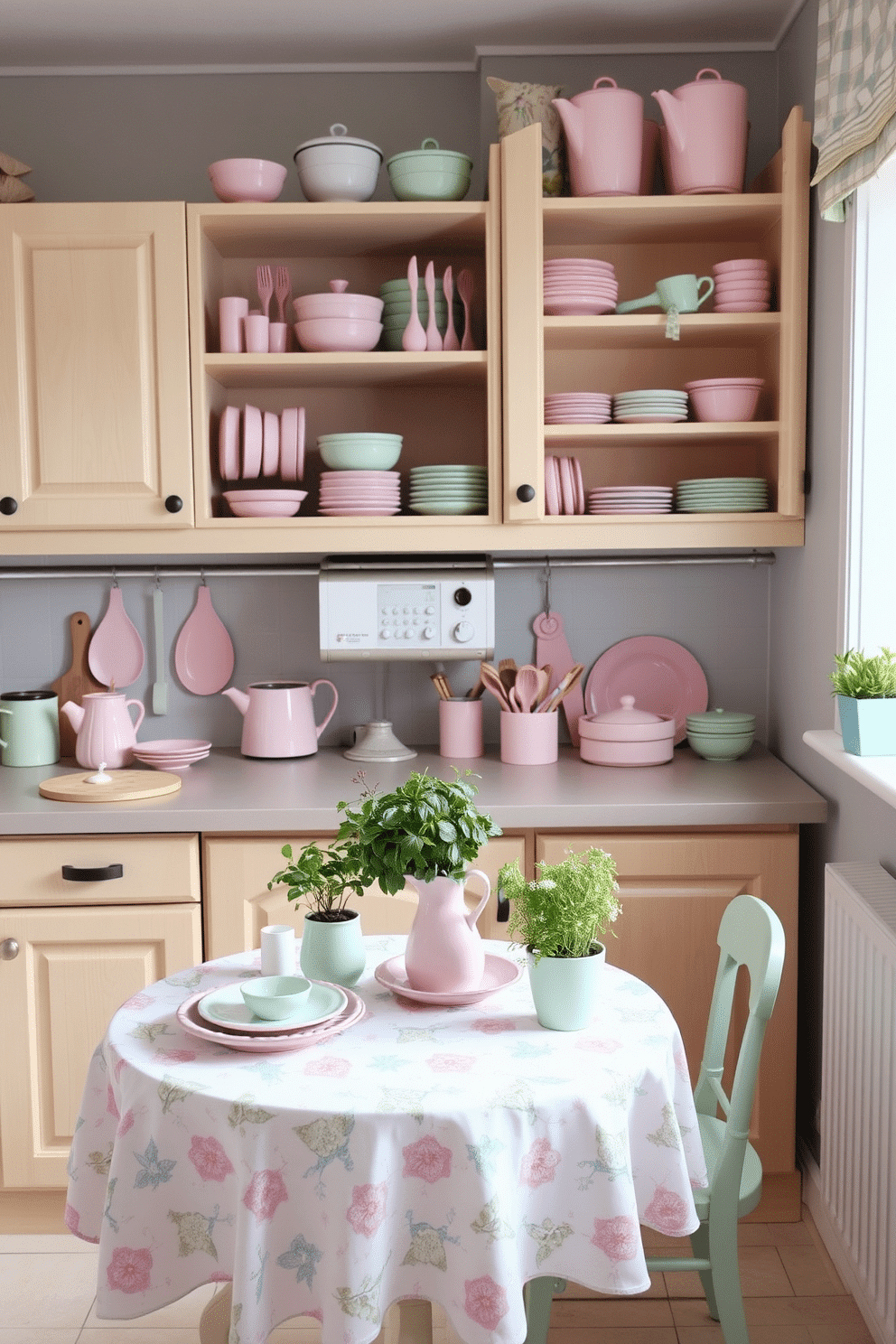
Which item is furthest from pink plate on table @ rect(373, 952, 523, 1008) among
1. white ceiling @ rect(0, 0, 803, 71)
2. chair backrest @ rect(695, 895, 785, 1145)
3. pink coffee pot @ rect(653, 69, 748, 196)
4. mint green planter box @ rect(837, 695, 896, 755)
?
white ceiling @ rect(0, 0, 803, 71)

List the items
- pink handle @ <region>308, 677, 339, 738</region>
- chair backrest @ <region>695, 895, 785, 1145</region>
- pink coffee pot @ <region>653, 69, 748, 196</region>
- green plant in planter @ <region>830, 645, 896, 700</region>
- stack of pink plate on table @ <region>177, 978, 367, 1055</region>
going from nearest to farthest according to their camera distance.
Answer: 1. stack of pink plate on table @ <region>177, 978, 367, 1055</region>
2. chair backrest @ <region>695, 895, 785, 1145</region>
3. green plant in planter @ <region>830, 645, 896, 700</region>
4. pink coffee pot @ <region>653, 69, 748, 196</region>
5. pink handle @ <region>308, 677, 339, 738</region>

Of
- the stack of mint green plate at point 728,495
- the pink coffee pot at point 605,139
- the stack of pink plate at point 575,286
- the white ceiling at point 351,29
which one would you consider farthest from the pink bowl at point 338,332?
the stack of mint green plate at point 728,495

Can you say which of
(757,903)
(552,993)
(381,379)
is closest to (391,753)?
(381,379)

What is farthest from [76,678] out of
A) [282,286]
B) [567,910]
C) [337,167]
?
[567,910]

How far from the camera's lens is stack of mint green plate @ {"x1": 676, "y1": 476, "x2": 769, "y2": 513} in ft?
8.55

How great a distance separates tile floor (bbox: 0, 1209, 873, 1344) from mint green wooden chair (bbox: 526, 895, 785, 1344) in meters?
0.21

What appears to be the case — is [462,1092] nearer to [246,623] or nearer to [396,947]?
[396,947]

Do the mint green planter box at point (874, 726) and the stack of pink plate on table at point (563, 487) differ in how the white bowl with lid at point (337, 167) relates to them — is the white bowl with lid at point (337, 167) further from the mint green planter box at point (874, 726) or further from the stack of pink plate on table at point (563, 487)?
the mint green planter box at point (874, 726)

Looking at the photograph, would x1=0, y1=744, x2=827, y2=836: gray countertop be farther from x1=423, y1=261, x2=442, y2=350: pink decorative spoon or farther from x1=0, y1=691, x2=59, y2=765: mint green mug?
x1=423, y1=261, x2=442, y2=350: pink decorative spoon

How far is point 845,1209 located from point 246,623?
185cm

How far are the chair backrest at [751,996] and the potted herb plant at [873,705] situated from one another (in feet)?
1.12

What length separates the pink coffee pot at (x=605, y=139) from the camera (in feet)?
8.22

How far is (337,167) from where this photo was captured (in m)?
2.54

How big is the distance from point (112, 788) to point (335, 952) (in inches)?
40.0
